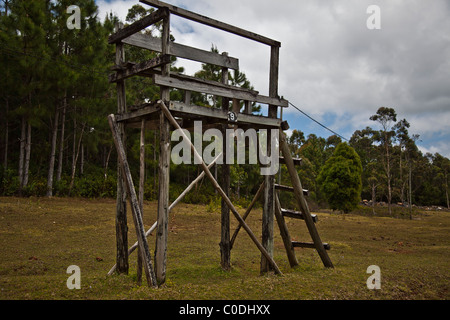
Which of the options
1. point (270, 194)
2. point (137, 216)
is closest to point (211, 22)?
point (270, 194)

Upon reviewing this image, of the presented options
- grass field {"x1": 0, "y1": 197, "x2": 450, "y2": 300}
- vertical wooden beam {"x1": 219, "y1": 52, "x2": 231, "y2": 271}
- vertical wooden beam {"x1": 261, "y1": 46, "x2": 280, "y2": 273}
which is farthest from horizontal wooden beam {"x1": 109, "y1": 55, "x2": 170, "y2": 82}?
grass field {"x1": 0, "y1": 197, "x2": 450, "y2": 300}

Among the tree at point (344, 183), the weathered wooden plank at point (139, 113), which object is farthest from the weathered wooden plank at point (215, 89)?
the tree at point (344, 183)

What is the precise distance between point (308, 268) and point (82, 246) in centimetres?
680

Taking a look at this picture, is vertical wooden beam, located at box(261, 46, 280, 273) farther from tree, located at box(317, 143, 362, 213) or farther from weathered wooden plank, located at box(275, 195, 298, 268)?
tree, located at box(317, 143, 362, 213)

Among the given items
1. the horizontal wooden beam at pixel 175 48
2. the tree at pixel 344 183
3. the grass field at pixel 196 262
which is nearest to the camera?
the grass field at pixel 196 262

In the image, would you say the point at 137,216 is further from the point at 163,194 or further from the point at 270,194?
the point at 270,194

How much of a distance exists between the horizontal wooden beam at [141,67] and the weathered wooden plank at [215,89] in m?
0.32

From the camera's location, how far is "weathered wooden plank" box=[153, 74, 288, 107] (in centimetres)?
667

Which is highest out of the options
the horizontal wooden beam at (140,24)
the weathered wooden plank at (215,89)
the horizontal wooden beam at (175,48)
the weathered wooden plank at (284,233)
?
the horizontal wooden beam at (140,24)

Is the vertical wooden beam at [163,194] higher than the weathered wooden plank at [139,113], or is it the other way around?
the weathered wooden plank at [139,113]

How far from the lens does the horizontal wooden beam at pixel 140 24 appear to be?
22.0ft

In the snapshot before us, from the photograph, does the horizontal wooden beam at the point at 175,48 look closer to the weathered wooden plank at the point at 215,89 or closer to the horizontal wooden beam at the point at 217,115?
the weathered wooden plank at the point at 215,89

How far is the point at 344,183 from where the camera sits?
31.0 m

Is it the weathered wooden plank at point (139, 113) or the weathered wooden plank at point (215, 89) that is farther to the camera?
the weathered wooden plank at point (139, 113)
